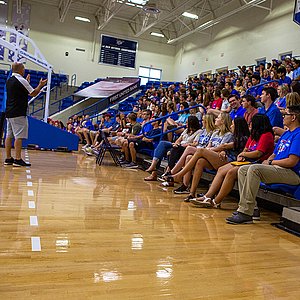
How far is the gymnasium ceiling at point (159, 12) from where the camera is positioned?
13260 millimetres

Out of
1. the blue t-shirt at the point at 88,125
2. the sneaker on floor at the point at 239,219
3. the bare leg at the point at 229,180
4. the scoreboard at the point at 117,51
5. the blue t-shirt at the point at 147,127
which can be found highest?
the scoreboard at the point at 117,51

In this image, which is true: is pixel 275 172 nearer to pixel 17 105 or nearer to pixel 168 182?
pixel 168 182

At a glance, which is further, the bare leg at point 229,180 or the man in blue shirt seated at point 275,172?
the bare leg at point 229,180

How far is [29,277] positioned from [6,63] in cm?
1571

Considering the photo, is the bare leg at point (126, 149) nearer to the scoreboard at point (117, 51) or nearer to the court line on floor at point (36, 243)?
the court line on floor at point (36, 243)

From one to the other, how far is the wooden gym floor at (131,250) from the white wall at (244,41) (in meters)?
9.45

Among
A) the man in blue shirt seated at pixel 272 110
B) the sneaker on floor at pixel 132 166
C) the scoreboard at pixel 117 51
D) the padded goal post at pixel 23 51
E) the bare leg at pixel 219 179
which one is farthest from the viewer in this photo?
the scoreboard at pixel 117 51

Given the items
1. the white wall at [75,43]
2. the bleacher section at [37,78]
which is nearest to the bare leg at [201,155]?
the bleacher section at [37,78]

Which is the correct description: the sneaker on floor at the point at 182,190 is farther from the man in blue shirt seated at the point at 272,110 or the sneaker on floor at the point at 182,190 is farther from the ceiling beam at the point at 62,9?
the ceiling beam at the point at 62,9

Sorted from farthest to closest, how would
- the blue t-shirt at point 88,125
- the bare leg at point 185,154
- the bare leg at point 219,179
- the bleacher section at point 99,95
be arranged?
1. the bleacher section at point 99,95
2. the blue t-shirt at point 88,125
3. the bare leg at point 185,154
4. the bare leg at point 219,179

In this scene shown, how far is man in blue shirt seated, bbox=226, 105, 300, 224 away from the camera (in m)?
2.74

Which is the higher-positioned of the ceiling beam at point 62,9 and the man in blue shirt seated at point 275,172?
the ceiling beam at point 62,9

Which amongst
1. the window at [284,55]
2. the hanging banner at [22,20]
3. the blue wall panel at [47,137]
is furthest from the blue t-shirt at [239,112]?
the hanging banner at [22,20]

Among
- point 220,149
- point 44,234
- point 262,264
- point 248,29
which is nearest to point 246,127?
point 220,149
